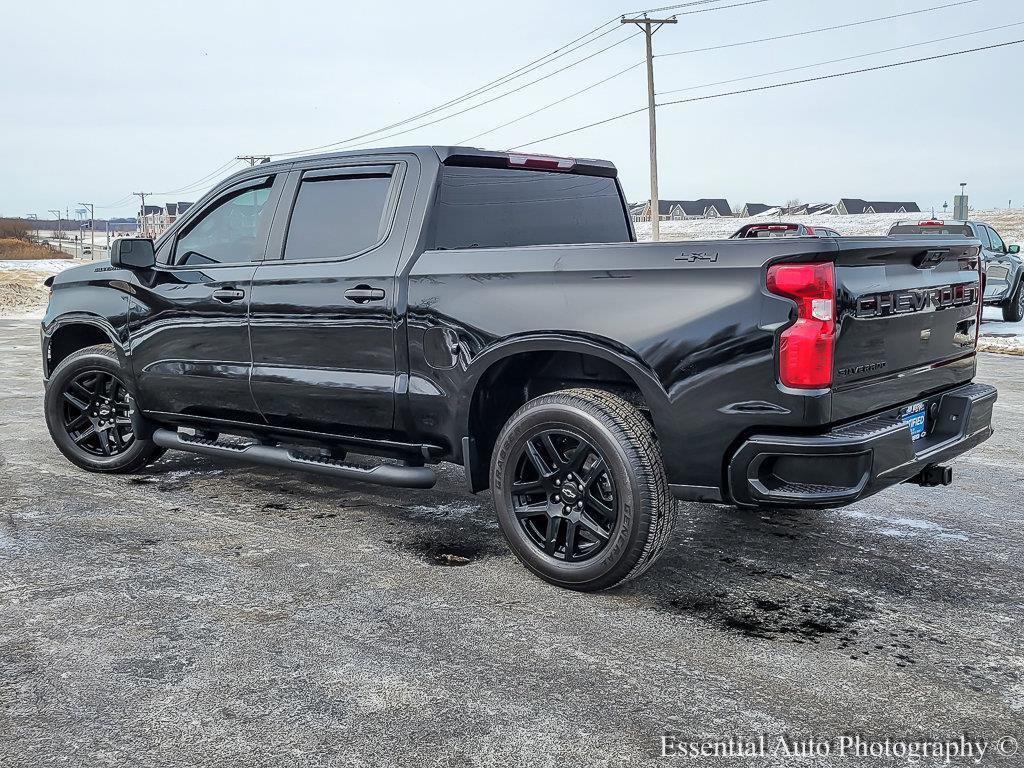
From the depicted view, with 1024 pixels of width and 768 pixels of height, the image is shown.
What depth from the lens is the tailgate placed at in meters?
3.58

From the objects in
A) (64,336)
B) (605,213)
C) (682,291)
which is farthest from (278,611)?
(64,336)

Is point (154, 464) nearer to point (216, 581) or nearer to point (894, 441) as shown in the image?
point (216, 581)

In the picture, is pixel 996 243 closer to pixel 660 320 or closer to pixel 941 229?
pixel 941 229

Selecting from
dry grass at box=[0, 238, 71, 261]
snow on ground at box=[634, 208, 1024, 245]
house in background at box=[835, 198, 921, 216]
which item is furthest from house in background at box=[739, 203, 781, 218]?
dry grass at box=[0, 238, 71, 261]

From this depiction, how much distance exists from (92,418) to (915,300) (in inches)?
197

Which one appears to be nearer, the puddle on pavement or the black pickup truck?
the black pickup truck

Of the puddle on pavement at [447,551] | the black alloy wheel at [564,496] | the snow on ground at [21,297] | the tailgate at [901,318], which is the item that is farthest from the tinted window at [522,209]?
the snow on ground at [21,297]

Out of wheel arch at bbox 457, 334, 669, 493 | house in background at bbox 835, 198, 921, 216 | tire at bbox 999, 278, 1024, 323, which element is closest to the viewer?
wheel arch at bbox 457, 334, 669, 493

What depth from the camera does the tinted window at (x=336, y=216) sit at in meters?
4.82

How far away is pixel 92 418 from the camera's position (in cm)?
625

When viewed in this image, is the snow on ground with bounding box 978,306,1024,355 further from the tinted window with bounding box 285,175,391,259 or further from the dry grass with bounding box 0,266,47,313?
the dry grass with bounding box 0,266,47,313

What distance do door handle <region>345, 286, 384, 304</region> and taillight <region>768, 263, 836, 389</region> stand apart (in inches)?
77.0

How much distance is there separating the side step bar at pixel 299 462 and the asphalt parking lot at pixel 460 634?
1.05 feet

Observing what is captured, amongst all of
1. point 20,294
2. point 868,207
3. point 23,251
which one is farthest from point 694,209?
point 20,294
